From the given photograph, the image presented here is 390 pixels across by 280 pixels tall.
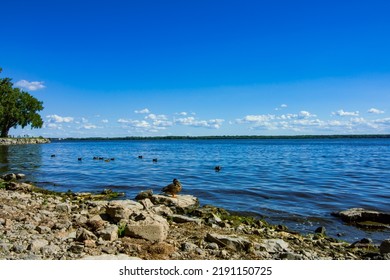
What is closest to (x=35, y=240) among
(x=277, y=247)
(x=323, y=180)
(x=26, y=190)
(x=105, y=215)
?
(x=105, y=215)

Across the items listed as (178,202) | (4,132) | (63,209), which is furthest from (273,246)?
(4,132)

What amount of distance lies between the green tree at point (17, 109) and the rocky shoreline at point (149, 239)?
86592mm

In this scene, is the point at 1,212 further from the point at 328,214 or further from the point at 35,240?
the point at 328,214

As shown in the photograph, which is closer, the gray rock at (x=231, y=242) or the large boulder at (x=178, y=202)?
the gray rock at (x=231, y=242)

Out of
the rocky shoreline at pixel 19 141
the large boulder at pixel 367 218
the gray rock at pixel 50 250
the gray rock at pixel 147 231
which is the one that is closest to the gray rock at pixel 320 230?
the large boulder at pixel 367 218

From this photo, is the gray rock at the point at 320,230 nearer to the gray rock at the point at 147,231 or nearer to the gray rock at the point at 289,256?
the gray rock at the point at 289,256

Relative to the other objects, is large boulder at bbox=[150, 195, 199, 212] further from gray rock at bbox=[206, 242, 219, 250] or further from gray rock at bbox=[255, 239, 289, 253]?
gray rock at bbox=[206, 242, 219, 250]

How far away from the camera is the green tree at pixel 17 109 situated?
90.9 metres

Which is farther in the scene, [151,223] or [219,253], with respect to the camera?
[151,223]

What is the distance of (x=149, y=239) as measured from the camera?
28.0 ft

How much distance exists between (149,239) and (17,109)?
102m

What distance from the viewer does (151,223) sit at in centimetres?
902
